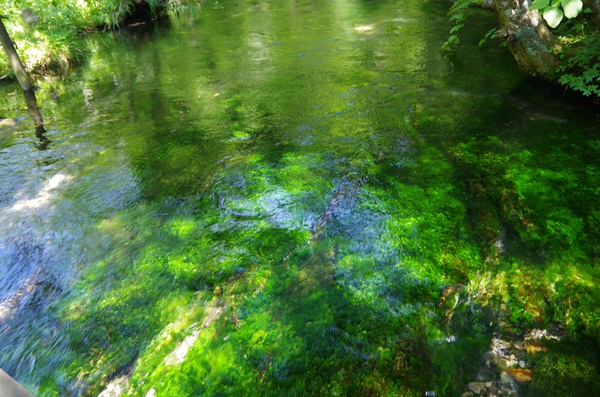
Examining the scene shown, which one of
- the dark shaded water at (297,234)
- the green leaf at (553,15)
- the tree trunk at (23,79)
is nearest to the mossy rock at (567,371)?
the dark shaded water at (297,234)

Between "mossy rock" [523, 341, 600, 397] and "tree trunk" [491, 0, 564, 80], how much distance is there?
14.8 feet

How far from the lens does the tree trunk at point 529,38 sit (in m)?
5.06

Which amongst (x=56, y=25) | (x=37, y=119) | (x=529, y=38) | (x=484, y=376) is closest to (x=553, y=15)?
(x=484, y=376)

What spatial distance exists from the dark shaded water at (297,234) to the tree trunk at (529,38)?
0.26 metres

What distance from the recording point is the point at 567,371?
6.34 ft

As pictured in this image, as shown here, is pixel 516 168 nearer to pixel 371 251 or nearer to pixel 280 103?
pixel 371 251

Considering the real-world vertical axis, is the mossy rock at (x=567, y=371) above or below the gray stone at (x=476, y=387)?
above

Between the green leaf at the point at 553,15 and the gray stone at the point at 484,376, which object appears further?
the gray stone at the point at 484,376

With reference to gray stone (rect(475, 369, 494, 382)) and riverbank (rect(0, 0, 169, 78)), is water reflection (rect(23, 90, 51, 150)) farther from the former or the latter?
gray stone (rect(475, 369, 494, 382))

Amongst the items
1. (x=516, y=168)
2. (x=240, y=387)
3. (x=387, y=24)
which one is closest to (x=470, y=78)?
(x=516, y=168)

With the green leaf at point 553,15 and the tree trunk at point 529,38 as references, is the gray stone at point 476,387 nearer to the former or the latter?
the green leaf at point 553,15

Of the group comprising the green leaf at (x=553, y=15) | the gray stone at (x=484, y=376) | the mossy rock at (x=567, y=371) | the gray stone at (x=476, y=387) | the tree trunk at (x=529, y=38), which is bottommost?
the gray stone at (x=476, y=387)

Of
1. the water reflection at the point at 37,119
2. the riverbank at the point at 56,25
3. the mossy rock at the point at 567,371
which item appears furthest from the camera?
the riverbank at the point at 56,25

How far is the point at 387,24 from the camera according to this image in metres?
9.10
